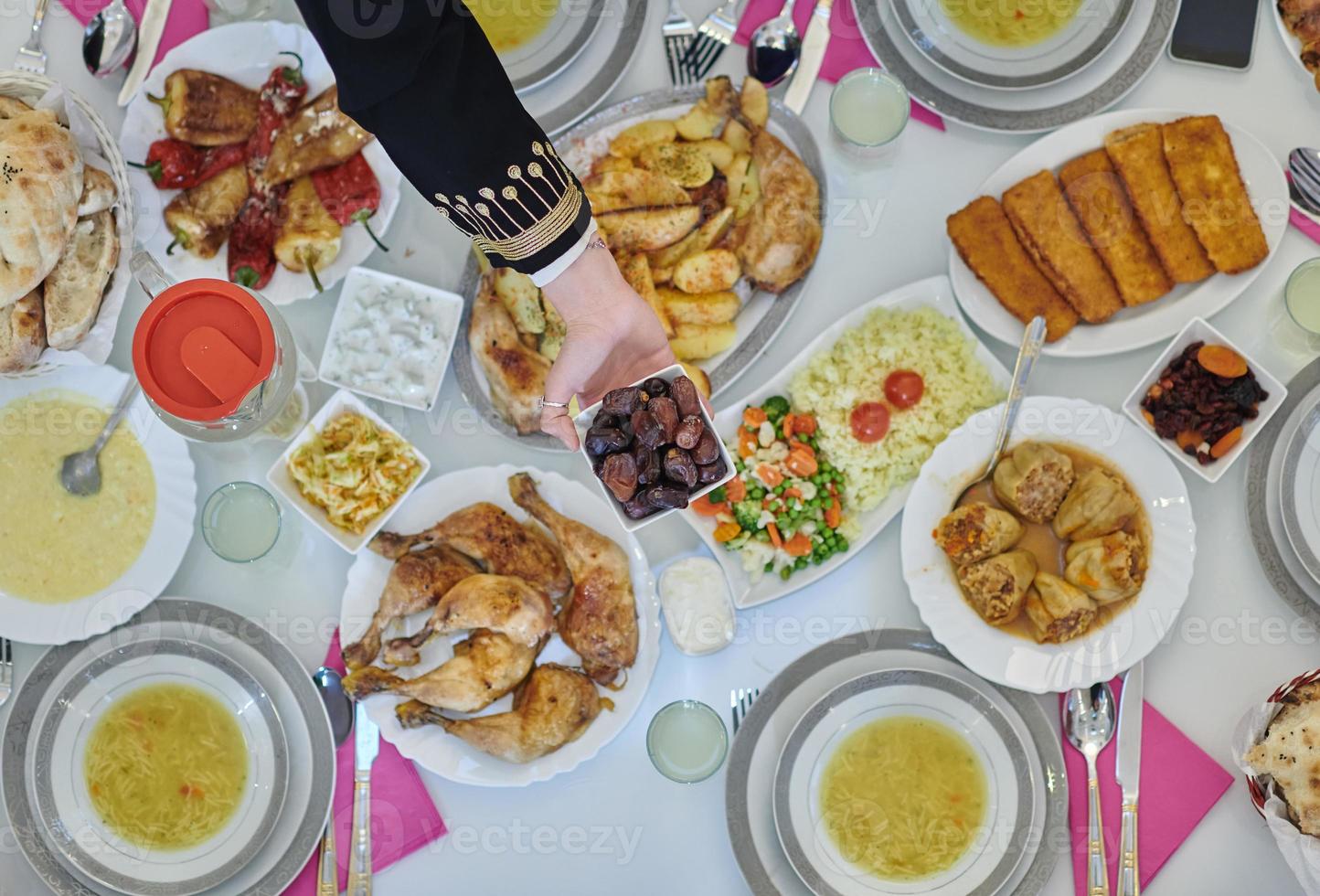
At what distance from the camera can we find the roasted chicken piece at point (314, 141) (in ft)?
7.16

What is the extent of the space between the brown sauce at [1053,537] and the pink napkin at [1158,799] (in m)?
0.27

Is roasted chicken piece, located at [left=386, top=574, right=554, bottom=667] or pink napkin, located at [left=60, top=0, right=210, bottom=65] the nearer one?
roasted chicken piece, located at [left=386, top=574, right=554, bottom=667]

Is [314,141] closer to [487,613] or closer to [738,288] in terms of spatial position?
[738,288]

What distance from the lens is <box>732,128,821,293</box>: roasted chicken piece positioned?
2166 millimetres

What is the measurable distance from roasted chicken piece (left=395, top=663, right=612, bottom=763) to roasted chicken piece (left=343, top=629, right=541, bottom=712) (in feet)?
0.13

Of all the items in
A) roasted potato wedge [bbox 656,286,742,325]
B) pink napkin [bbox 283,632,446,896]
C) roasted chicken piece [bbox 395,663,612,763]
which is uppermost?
roasted potato wedge [bbox 656,286,742,325]

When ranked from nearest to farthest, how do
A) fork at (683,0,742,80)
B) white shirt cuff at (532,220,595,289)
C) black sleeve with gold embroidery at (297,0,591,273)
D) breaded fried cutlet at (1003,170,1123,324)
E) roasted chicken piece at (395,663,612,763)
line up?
black sleeve with gold embroidery at (297,0,591,273)
white shirt cuff at (532,220,595,289)
roasted chicken piece at (395,663,612,763)
breaded fried cutlet at (1003,170,1123,324)
fork at (683,0,742,80)

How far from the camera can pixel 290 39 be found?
7.30 feet

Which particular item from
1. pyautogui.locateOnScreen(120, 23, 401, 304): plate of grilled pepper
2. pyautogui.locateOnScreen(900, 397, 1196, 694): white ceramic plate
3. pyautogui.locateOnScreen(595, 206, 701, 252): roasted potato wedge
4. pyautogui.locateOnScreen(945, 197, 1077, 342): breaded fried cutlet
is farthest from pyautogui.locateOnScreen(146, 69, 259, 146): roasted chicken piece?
pyautogui.locateOnScreen(900, 397, 1196, 694): white ceramic plate

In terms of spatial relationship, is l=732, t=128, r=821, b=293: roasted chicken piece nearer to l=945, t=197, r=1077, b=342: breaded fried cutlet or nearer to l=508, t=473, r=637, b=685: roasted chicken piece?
l=945, t=197, r=1077, b=342: breaded fried cutlet

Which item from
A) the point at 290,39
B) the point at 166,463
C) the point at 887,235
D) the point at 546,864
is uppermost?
the point at 290,39

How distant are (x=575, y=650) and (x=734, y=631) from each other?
0.35 m

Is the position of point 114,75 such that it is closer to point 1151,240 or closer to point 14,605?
point 14,605

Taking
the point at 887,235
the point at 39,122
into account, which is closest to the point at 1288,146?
the point at 887,235
